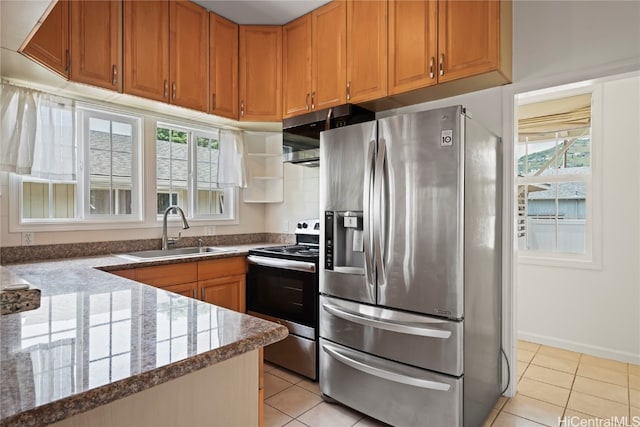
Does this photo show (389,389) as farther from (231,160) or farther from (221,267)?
(231,160)

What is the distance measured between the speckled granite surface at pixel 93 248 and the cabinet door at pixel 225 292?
623 millimetres

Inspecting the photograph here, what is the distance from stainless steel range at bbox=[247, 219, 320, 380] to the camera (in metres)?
2.54

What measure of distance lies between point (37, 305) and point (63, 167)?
1.64 m

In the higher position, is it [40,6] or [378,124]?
[40,6]

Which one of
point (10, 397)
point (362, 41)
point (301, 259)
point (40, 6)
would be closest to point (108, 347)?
point (10, 397)

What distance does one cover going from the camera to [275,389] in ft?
8.15

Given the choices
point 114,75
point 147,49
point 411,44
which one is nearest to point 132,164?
point 114,75

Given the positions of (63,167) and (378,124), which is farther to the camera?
(63,167)

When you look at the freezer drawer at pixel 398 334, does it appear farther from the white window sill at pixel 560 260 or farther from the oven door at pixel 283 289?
the white window sill at pixel 560 260

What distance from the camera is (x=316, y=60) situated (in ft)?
9.46

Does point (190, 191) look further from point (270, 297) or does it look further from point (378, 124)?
point (378, 124)

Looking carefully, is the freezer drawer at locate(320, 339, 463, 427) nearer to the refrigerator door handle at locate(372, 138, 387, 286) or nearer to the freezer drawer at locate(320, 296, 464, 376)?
the freezer drawer at locate(320, 296, 464, 376)

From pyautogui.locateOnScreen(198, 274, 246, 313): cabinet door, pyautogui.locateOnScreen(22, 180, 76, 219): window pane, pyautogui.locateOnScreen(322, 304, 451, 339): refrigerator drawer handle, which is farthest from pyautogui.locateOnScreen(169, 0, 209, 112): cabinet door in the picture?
pyautogui.locateOnScreen(322, 304, 451, 339): refrigerator drawer handle

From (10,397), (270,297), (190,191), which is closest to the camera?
(10,397)
